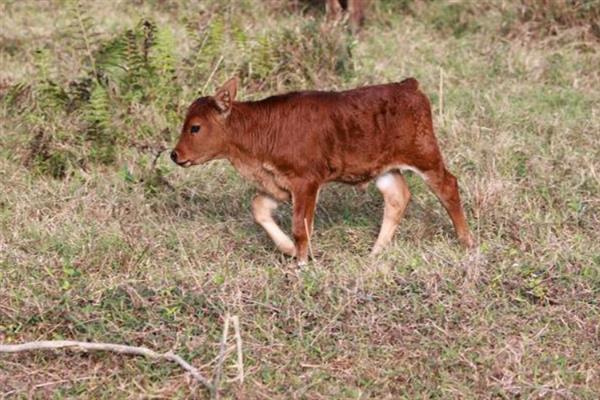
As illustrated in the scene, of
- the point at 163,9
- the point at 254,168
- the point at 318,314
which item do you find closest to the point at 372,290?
the point at 318,314

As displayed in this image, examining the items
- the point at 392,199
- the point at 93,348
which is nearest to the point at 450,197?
the point at 392,199

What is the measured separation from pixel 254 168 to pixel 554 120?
305 centimetres

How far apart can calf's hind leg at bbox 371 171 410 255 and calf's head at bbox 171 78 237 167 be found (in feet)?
3.53

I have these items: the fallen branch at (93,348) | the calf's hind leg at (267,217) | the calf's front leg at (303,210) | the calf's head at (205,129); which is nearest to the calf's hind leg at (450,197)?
the calf's front leg at (303,210)

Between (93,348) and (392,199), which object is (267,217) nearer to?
(392,199)

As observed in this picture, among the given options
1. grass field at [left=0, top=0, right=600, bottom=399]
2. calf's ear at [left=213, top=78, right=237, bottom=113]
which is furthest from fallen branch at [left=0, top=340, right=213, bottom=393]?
calf's ear at [left=213, top=78, right=237, bottom=113]

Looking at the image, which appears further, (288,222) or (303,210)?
(288,222)

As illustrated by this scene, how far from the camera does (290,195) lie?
22.0 ft

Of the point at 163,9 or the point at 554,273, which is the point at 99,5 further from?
the point at 554,273

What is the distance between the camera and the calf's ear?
6543 millimetres

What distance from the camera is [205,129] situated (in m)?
6.58

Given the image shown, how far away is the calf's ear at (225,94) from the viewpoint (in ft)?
21.5

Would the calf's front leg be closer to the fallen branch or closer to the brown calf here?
the brown calf

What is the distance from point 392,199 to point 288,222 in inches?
30.5
